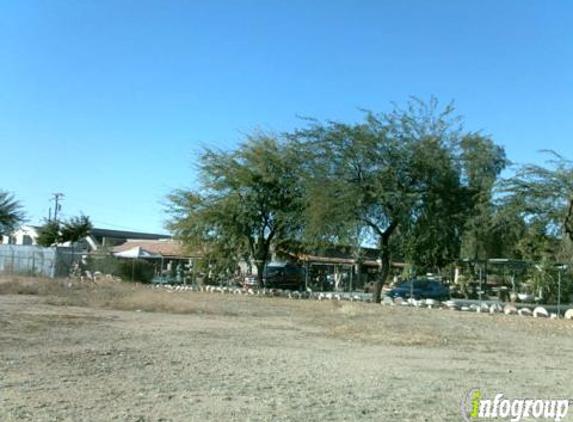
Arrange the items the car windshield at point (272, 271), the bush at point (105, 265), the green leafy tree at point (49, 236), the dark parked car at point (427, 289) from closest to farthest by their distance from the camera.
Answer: the dark parked car at point (427, 289)
the car windshield at point (272, 271)
the bush at point (105, 265)
the green leafy tree at point (49, 236)

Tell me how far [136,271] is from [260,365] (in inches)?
1479

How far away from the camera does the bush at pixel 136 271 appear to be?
47.9 m

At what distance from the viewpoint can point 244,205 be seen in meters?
41.7

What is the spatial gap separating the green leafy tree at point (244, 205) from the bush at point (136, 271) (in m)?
5.85

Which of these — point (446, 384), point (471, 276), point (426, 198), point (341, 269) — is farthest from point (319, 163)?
point (446, 384)

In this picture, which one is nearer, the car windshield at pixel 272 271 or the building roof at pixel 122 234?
the car windshield at pixel 272 271

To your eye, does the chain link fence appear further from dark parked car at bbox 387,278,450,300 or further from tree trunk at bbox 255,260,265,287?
dark parked car at bbox 387,278,450,300

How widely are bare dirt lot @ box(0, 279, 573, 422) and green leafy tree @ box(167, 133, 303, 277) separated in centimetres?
1755

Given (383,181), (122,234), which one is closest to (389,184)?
(383,181)

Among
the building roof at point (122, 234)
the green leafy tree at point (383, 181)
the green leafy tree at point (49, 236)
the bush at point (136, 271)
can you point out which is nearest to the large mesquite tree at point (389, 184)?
the green leafy tree at point (383, 181)

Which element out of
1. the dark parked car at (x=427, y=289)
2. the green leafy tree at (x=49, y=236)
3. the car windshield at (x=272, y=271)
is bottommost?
the dark parked car at (x=427, y=289)

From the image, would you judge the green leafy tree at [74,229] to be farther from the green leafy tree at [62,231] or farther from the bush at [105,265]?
the bush at [105,265]

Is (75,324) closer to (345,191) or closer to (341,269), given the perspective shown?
(345,191)

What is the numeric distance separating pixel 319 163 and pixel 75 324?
18.7 m
